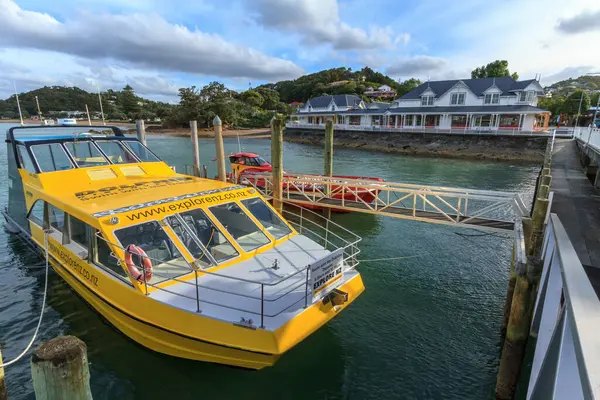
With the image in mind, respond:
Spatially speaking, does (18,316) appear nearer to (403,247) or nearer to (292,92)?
(403,247)

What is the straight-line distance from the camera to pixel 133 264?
5.23 m

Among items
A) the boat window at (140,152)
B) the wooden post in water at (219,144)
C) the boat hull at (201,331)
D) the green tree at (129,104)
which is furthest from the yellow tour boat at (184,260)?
the green tree at (129,104)

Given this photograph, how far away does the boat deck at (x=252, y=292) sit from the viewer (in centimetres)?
484

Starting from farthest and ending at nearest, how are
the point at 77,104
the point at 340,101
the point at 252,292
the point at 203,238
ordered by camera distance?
the point at 77,104 → the point at 340,101 → the point at 203,238 → the point at 252,292

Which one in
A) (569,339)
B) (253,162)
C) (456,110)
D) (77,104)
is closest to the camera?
(569,339)

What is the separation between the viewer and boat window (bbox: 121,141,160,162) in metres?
9.85

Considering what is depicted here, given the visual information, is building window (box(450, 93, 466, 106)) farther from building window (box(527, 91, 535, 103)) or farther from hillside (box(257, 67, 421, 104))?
hillside (box(257, 67, 421, 104))

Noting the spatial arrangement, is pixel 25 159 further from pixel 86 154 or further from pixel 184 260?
pixel 184 260

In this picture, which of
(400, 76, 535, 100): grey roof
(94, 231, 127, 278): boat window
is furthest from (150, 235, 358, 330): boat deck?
(400, 76, 535, 100): grey roof

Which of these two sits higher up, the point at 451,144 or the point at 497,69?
the point at 497,69

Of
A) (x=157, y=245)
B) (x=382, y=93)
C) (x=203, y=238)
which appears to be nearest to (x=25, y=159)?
(x=157, y=245)

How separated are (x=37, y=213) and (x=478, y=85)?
56.1 metres

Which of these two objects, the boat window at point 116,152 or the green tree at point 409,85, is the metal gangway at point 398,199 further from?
the green tree at point 409,85

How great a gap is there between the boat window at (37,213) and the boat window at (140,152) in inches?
105
